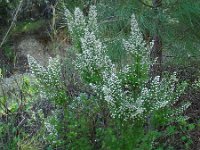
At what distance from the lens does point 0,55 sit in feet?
28.0

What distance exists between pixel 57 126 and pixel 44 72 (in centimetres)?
42

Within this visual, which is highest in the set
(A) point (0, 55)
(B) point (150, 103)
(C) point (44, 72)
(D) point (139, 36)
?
(D) point (139, 36)

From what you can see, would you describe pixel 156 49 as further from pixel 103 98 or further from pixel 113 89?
pixel 113 89

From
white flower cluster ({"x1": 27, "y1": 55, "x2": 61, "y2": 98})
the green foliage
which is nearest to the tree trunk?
the green foliage

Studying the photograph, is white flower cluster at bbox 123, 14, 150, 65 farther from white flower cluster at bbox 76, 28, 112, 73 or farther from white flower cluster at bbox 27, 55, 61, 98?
white flower cluster at bbox 27, 55, 61, 98

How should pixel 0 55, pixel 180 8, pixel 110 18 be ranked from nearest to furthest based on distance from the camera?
pixel 180 8, pixel 110 18, pixel 0 55

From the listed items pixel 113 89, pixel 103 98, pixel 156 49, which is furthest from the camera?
pixel 156 49

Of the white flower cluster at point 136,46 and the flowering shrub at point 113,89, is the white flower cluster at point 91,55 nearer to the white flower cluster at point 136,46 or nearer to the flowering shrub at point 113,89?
the flowering shrub at point 113,89

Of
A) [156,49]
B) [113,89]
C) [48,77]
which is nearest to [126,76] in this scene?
[113,89]

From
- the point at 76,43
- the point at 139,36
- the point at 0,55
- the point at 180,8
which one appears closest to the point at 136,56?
the point at 139,36

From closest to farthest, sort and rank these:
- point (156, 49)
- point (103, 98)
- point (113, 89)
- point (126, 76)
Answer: point (113, 89) → point (126, 76) → point (103, 98) → point (156, 49)

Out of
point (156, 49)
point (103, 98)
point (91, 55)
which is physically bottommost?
point (103, 98)

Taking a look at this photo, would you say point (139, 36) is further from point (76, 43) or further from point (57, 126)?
point (57, 126)

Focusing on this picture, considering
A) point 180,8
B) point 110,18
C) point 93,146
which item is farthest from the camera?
point 110,18
